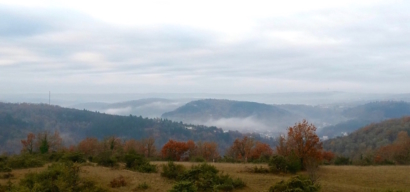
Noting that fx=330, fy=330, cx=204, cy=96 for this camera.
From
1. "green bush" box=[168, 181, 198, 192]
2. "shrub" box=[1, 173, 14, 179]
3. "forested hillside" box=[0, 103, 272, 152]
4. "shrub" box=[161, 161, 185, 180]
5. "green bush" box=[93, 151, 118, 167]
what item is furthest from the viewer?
"forested hillside" box=[0, 103, 272, 152]

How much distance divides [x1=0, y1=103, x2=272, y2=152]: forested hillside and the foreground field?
351 ft

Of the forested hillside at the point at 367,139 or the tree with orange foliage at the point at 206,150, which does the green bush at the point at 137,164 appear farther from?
the forested hillside at the point at 367,139

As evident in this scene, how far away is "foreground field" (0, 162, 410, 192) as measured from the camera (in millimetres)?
19141

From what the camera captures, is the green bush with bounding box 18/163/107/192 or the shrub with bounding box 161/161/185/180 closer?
the green bush with bounding box 18/163/107/192

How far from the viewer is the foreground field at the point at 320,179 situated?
62.8 ft

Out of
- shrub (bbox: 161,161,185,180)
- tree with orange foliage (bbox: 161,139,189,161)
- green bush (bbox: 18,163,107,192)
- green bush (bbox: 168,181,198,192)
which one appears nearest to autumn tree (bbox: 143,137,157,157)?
tree with orange foliage (bbox: 161,139,189,161)

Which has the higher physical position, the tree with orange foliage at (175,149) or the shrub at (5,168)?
the shrub at (5,168)

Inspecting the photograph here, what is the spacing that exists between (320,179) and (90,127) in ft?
486

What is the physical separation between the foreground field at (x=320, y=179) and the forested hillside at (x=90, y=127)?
10702 cm

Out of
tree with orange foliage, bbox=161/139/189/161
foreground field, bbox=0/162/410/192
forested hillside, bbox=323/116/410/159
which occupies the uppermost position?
foreground field, bbox=0/162/410/192

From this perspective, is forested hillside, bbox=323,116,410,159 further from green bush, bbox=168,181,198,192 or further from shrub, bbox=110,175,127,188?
green bush, bbox=168,181,198,192

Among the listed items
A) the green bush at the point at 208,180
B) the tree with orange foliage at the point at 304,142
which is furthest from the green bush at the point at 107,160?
the tree with orange foliage at the point at 304,142

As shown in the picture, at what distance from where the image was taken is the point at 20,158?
24.8m

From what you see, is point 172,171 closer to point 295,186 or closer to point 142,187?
point 142,187
